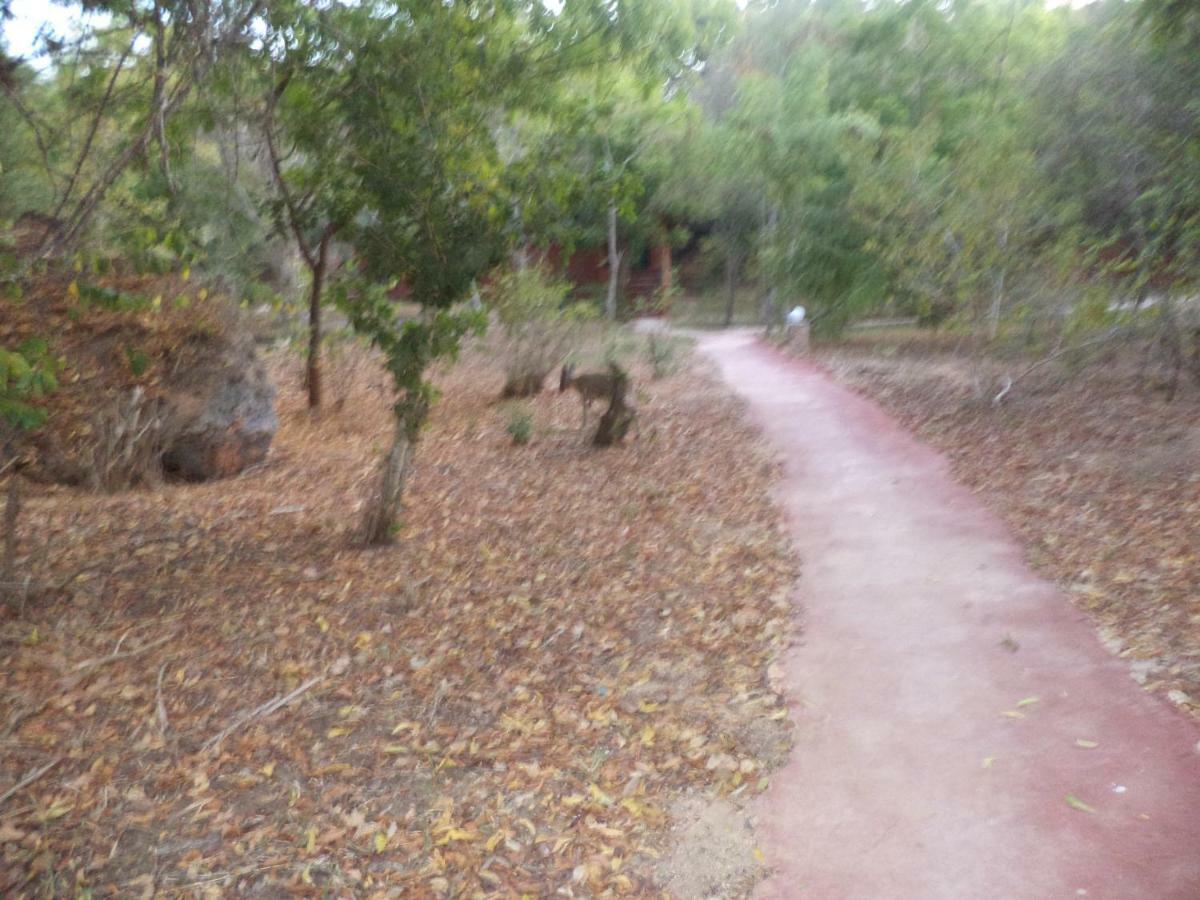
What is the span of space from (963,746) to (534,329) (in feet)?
32.7

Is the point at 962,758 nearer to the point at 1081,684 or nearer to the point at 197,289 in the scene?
the point at 1081,684

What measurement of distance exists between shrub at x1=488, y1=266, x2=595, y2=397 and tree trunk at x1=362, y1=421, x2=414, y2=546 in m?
5.71

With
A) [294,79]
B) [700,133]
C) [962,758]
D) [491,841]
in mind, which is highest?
[700,133]

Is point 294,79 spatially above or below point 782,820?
above

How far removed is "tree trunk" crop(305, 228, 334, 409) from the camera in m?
10.7

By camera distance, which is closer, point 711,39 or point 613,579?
point 613,579

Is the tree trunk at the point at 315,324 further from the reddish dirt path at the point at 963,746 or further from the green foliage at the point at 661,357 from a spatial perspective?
the reddish dirt path at the point at 963,746

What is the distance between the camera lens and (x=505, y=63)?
789 cm

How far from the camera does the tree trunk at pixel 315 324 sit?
423 inches

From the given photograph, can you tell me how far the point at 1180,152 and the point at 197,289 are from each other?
414 inches

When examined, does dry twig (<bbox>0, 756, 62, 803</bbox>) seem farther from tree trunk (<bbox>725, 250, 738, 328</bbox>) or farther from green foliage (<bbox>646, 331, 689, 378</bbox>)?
tree trunk (<bbox>725, 250, 738, 328</bbox>)

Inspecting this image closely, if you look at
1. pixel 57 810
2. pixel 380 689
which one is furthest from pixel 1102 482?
pixel 57 810

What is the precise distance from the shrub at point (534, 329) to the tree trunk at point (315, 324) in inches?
93.2

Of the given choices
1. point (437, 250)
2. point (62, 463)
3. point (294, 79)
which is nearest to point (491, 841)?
point (437, 250)
